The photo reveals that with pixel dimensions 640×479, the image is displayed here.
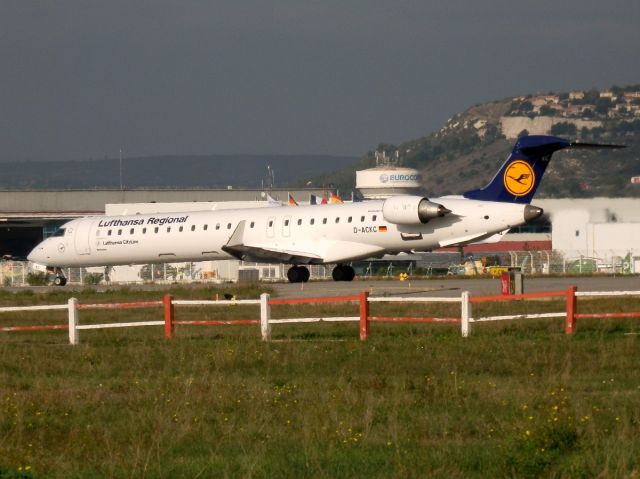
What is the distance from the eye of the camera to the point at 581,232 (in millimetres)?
60469

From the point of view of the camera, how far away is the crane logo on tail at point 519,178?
4353cm

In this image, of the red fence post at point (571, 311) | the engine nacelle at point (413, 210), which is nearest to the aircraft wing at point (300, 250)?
the engine nacelle at point (413, 210)

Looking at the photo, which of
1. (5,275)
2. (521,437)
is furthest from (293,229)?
(521,437)

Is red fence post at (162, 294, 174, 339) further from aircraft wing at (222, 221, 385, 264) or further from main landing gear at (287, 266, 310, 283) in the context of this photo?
main landing gear at (287, 266, 310, 283)

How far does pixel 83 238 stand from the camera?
49312 millimetres

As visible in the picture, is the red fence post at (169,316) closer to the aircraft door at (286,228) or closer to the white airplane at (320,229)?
the white airplane at (320,229)

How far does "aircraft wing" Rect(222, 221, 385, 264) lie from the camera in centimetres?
4553

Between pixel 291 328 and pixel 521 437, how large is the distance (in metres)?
14.3

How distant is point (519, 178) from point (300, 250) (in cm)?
841

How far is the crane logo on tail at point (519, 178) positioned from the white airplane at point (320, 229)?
3 cm

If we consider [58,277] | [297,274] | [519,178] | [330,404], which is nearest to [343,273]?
[297,274]

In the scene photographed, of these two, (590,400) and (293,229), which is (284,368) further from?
(293,229)

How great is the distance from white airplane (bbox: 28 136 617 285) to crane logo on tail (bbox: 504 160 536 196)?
0.11 feet

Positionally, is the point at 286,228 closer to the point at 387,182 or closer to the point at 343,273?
the point at 343,273
